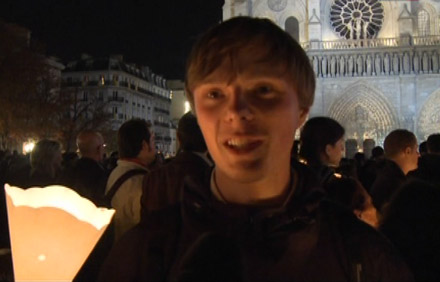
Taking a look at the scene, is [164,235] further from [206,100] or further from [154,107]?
[154,107]

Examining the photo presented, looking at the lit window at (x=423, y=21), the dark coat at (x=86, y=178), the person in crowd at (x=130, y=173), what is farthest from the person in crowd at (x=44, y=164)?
the lit window at (x=423, y=21)

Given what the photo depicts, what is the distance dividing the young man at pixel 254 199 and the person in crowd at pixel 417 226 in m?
0.97

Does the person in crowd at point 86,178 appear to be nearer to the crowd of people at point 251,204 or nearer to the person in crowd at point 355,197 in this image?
the person in crowd at point 355,197

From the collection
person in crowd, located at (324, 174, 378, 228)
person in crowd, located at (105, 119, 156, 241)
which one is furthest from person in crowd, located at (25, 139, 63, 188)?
person in crowd, located at (324, 174, 378, 228)

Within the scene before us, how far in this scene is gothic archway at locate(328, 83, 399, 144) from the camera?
1237 inches

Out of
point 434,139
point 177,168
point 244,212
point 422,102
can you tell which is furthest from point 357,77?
point 244,212

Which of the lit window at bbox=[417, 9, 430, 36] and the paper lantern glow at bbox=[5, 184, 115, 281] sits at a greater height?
the lit window at bbox=[417, 9, 430, 36]

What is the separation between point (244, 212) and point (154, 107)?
201 ft

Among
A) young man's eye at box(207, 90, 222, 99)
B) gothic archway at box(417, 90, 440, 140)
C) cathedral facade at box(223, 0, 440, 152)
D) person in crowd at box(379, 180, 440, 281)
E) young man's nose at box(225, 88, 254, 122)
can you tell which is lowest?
person in crowd at box(379, 180, 440, 281)

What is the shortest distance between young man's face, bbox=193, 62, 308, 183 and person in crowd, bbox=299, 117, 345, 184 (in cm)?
244

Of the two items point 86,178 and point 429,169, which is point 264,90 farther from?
point 86,178

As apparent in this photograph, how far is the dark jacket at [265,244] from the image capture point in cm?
138

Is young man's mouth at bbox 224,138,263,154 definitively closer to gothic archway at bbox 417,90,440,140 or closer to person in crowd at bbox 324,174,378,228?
person in crowd at bbox 324,174,378,228

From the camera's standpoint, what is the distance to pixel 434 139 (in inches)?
221
